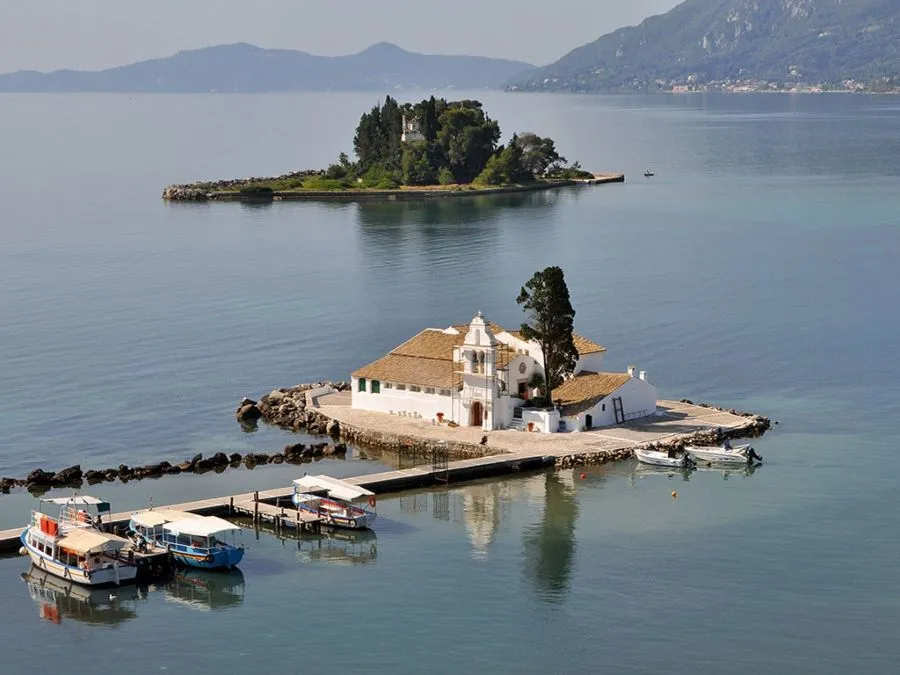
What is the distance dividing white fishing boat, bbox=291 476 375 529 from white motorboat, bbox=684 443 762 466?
13257 millimetres

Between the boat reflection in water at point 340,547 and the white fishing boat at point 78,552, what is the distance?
5757 millimetres

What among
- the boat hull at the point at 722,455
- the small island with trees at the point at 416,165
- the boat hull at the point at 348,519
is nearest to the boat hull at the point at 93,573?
the boat hull at the point at 348,519

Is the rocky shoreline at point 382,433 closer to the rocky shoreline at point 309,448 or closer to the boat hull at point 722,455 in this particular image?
the rocky shoreline at point 309,448

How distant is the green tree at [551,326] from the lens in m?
65.2

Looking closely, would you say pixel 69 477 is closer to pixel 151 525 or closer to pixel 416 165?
pixel 151 525

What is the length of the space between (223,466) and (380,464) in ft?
20.1

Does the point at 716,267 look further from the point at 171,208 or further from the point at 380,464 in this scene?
the point at 171,208

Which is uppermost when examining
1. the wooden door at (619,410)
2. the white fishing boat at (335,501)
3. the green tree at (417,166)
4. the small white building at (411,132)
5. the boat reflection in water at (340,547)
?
the small white building at (411,132)

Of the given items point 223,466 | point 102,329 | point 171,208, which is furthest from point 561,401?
point 171,208

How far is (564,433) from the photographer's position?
64812 millimetres

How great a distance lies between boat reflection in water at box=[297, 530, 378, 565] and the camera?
172 ft


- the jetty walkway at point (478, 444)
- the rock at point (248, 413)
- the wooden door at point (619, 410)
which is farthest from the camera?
the rock at point (248, 413)

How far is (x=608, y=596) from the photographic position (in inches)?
1923

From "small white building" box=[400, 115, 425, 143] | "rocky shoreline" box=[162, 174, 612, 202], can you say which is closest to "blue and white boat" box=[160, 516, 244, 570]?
"rocky shoreline" box=[162, 174, 612, 202]
